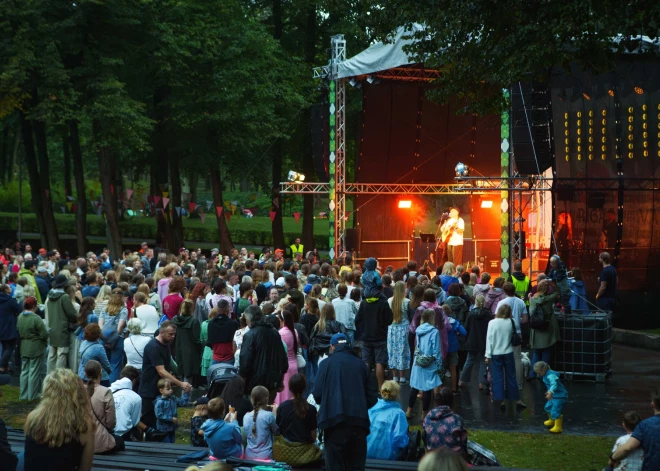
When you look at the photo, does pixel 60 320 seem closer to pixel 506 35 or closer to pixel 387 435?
pixel 387 435

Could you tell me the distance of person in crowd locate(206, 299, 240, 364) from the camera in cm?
1244

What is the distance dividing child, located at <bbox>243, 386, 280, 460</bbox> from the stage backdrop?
21.9 meters

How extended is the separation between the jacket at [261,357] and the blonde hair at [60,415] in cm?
465

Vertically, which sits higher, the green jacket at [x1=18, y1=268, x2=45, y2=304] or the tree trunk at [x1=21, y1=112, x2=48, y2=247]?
the tree trunk at [x1=21, y1=112, x2=48, y2=247]

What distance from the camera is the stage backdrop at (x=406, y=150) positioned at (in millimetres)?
30703

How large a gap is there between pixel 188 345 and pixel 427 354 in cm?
354

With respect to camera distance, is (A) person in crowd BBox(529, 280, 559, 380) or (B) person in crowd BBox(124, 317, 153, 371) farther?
(A) person in crowd BBox(529, 280, 559, 380)

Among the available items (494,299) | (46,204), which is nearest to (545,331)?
(494,299)

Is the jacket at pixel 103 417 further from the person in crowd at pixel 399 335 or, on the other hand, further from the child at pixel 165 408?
the person in crowd at pixel 399 335

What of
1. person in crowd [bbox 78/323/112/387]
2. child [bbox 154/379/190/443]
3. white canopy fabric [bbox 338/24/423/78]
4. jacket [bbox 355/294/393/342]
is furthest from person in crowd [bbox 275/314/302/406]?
white canopy fabric [bbox 338/24/423/78]

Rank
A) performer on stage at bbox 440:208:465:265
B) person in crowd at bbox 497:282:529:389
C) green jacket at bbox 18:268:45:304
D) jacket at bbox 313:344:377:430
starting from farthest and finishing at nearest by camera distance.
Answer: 1. performer on stage at bbox 440:208:465:265
2. green jacket at bbox 18:268:45:304
3. person in crowd at bbox 497:282:529:389
4. jacket at bbox 313:344:377:430

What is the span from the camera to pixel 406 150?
102 ft

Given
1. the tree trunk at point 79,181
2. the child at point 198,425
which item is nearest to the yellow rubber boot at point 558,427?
the child at point 198,425

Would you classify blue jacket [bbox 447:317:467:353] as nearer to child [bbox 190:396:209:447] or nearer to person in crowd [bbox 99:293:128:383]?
person in crowd [bbox 99:293:128:383]
